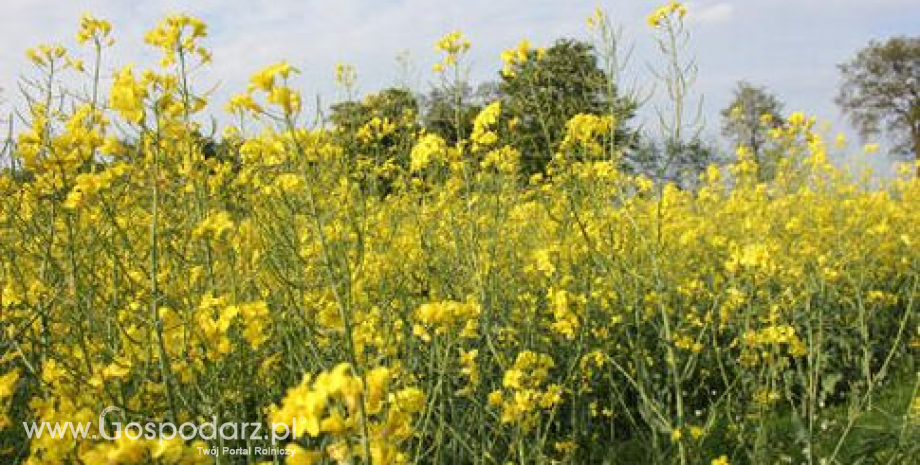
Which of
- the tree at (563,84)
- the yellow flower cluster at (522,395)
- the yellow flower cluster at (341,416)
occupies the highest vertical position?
the tree at (563,84)

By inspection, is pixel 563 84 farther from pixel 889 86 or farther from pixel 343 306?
pixel 889 86

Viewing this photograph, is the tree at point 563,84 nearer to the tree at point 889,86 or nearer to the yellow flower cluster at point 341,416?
the yellow flower cluster at point 341,416

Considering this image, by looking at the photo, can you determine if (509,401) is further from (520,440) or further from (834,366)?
(834,366)

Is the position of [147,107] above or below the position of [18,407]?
above

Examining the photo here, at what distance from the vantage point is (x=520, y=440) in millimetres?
2398

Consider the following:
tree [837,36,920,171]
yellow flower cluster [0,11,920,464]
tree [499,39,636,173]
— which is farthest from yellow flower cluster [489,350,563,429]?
tree [837,36,920,171]

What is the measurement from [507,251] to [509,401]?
1795mm

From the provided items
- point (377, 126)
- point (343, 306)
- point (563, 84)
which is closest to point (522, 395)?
point (343, 306)

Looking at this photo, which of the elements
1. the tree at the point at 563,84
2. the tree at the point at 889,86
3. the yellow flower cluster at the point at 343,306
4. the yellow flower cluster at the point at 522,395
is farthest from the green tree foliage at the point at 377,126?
the tree at the point at 889,86

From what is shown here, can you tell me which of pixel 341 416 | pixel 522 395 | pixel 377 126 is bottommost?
pixel 522 395

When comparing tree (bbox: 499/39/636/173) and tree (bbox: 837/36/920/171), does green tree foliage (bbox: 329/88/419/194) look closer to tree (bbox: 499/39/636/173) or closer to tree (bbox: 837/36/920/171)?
tree (bbox: 499/39/636/173)

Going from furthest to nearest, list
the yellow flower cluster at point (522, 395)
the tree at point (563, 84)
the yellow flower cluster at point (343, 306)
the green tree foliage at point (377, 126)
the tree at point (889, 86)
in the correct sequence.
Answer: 1. the tree at point (889, 86)
2. the green tree foliage at point (377, 126)
3. the tree at point (563, 84)
4. the yellow flower cluster at point (522, 395)
5. the yellow flower cluster at point (343, 306)

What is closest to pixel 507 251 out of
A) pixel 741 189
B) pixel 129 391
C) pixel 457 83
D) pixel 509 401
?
pixel 457 83

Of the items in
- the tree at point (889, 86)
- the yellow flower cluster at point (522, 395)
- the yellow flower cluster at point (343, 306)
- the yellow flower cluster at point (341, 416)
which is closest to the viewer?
the yellow flower cluster at point (341, 416)
